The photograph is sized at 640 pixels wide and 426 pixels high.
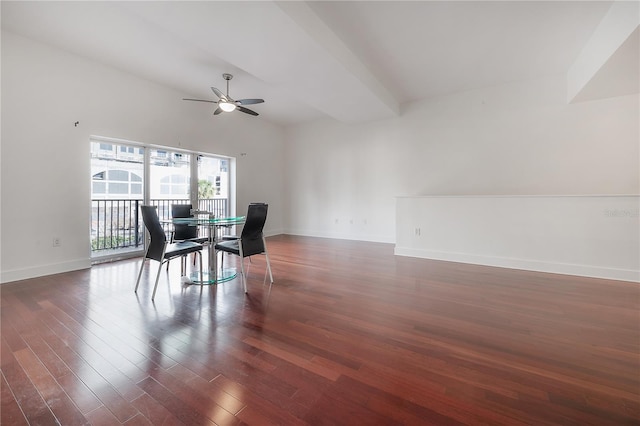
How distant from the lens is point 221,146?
18.9ft

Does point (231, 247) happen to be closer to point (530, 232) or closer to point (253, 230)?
point (253, 230)

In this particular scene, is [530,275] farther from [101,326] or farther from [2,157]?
[2,157]

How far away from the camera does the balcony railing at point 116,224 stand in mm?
4363

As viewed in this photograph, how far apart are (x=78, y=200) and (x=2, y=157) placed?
2.91 ft

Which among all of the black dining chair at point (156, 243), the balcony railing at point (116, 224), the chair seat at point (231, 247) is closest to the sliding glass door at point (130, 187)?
the balcony railing at point (116, 224)

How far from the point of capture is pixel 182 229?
3705 mm

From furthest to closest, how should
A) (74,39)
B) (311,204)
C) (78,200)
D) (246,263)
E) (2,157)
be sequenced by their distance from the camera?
1. (311,204)
2. (246,263)
3. (78,200)
4. (74,39)
5. (2,157)

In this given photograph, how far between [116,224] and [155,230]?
105 inches

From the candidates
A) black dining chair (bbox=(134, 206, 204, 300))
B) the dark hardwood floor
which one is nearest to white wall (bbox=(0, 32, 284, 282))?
the dark hardwood floor

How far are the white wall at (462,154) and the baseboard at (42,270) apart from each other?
4.62m

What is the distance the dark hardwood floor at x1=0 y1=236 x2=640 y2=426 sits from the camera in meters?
1.24

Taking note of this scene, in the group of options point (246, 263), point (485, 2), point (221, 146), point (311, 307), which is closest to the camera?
point (311, 307)

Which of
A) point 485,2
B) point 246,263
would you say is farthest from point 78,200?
point 485,2

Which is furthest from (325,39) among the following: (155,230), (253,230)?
(155,230)
